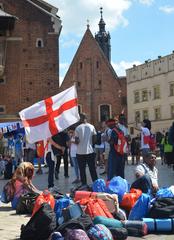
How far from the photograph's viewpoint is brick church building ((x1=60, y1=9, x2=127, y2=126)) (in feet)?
191

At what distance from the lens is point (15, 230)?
6.89 metres

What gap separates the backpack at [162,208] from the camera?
6.78 metres

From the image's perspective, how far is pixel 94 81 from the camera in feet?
191

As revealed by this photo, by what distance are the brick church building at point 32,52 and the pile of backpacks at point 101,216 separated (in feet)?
95.9

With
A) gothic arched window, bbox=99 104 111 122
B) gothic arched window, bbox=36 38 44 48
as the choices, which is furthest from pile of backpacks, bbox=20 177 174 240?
gothic arched window, bbox=99 104 111 122

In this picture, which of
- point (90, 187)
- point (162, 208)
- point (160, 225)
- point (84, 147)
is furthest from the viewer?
point (84, 147)

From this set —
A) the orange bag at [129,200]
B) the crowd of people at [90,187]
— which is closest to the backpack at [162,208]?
the crowd of people at [90,187]

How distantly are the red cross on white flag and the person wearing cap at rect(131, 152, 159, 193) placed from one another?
61.1 inches

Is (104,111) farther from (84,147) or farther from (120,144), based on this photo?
(120,144)

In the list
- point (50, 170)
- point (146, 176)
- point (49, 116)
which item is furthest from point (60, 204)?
point (50, 170)

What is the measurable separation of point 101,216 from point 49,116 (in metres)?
2.98

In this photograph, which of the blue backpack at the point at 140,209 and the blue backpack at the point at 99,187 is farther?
the blue backpack at the point at 99,187

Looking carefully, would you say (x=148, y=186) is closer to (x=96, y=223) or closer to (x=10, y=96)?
(x=96, y=223)

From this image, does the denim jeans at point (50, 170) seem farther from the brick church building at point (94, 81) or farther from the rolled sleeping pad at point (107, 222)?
the brick church building at point (94, 81)
